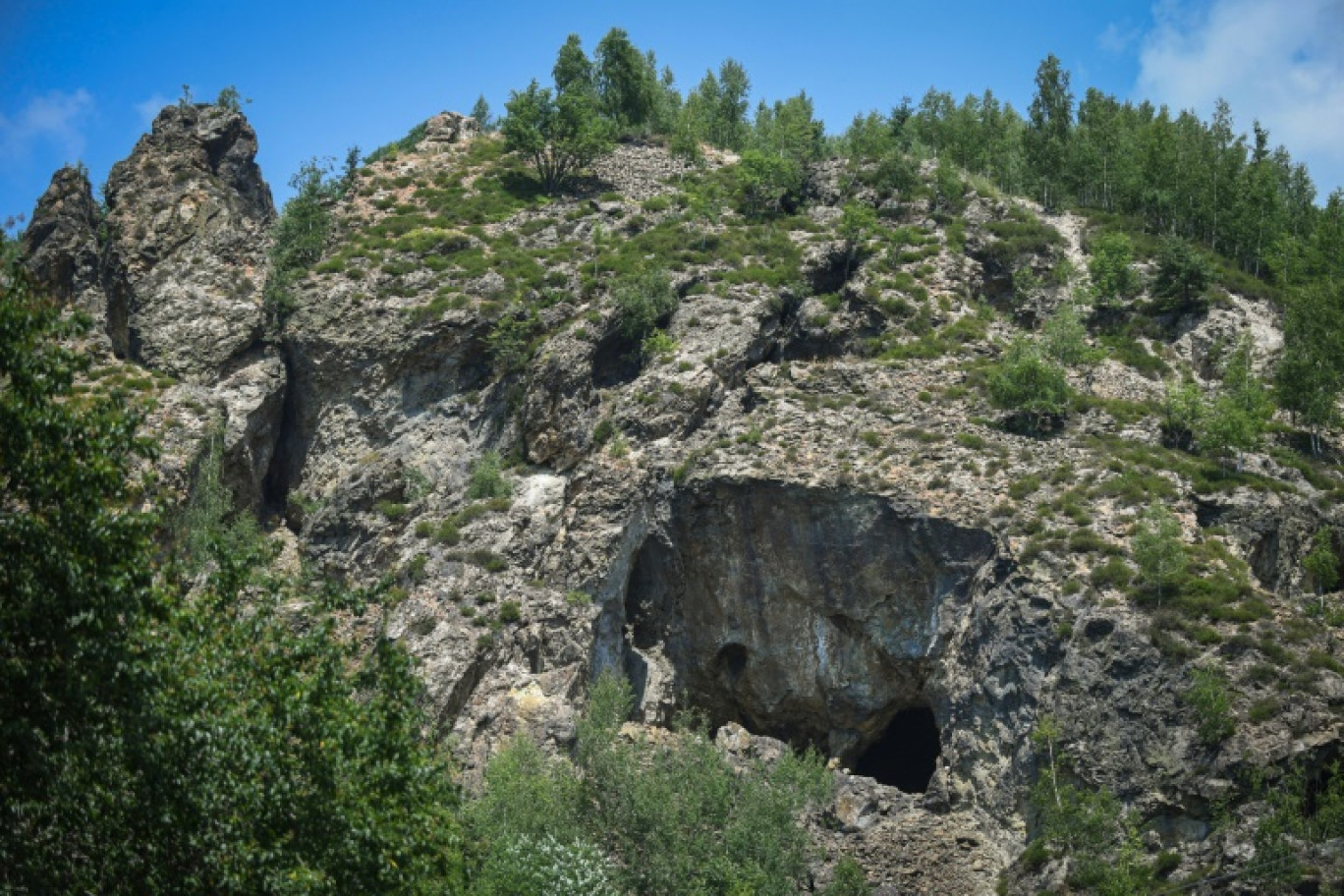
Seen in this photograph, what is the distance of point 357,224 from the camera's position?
8250 centimetres

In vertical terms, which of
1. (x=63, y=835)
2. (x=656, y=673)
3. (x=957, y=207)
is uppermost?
(x=957, y=207)

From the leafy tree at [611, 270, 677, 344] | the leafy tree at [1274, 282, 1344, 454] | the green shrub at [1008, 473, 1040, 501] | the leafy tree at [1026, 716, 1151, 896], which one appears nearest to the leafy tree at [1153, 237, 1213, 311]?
the leafy tree at [1274, 282, 1344, 454]

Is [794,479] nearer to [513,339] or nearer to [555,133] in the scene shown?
[513,339]

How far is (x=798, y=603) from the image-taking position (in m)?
59.7

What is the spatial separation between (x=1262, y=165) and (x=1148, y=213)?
877 cm

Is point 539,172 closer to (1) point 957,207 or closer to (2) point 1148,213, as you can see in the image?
(1) point 957,207

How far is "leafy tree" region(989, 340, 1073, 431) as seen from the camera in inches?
2490

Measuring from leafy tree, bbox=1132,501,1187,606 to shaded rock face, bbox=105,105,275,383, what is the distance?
47.7 metres

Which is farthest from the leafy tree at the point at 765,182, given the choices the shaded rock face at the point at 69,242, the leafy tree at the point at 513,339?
the shaded rock face at the point at 69,242

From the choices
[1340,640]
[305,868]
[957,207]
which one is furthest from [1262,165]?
[305,868]

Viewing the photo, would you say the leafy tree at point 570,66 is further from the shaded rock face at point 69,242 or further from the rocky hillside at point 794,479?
the shaded rock face at point 69,242

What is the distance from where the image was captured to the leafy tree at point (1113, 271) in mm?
74875

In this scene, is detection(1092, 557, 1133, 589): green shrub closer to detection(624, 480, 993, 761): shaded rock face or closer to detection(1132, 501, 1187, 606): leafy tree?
detection(1132, 501, 1187, 606): leafy tree

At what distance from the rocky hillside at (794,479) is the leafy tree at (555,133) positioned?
463cm
